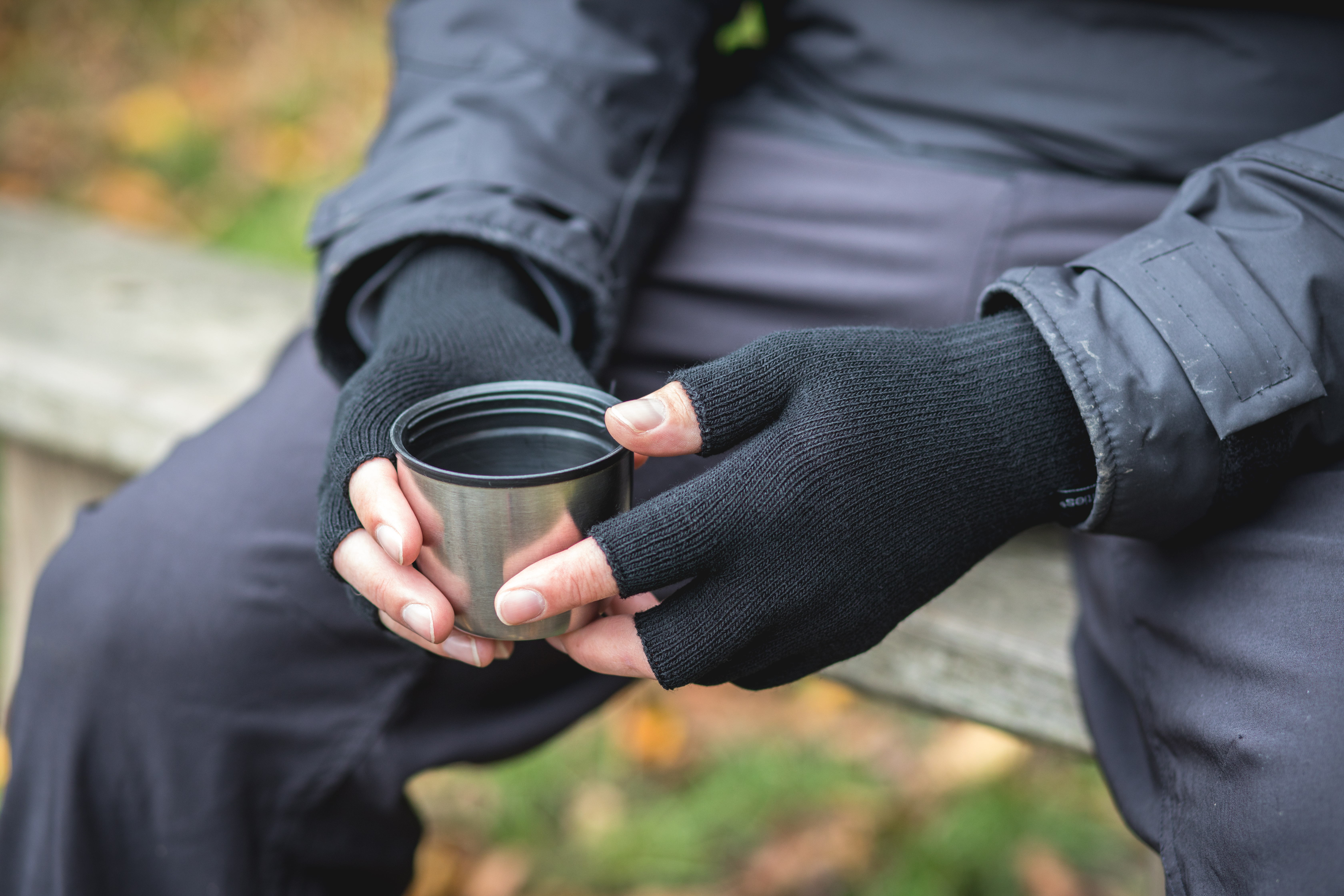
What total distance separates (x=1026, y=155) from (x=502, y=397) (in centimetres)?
81

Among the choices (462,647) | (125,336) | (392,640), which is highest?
(462,647)

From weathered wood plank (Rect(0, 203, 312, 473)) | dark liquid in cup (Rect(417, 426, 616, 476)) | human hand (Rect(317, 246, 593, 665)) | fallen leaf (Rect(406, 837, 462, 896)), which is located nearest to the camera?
human hand (Rect(317, 246, 593, 665))

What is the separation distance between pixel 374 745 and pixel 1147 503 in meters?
0.89

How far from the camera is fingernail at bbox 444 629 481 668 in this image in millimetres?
1043

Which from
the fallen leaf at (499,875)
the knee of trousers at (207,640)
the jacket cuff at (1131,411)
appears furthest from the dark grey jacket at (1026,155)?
the fallen leaf at (499,875)

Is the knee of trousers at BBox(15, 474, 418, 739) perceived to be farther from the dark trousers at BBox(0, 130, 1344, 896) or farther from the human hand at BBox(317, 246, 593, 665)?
the human hand at BBox(317, 246, 593, 665)

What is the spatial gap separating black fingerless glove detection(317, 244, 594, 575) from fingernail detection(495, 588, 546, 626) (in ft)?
0.60

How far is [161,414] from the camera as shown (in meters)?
1.95

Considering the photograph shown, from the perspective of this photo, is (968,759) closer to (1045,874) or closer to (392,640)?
(1045,874)

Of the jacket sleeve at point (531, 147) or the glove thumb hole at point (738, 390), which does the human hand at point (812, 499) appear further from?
the jacket sleeve at point (531, 147)

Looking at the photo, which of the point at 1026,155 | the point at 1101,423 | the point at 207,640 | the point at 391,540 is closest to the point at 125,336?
the point at 207,640

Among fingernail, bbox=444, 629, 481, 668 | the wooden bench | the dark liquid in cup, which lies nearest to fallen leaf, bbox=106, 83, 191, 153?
the wooden bench

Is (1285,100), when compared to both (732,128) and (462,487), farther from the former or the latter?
(462,487)

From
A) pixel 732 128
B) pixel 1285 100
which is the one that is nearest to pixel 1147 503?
pixel 1285 100
